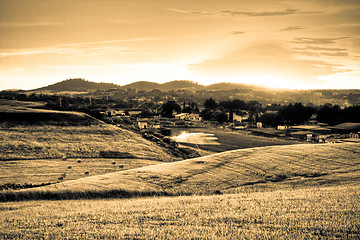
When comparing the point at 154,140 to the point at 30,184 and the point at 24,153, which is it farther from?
the point at 30,184

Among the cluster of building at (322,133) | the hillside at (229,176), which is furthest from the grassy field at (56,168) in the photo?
the cluster of building at (322,133)

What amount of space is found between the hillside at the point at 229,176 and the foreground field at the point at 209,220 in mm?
7732

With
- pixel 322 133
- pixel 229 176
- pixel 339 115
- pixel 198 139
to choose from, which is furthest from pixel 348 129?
pixel 229 176

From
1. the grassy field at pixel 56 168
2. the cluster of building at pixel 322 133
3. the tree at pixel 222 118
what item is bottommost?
the grassy field at pixel 56 168

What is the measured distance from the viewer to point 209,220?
17391 millimetres

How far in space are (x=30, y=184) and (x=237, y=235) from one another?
1229 inches

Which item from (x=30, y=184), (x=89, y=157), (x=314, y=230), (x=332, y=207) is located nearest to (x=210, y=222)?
(x=314, y=230)

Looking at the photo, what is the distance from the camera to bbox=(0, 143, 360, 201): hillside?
3106 cm

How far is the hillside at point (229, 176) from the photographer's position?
31062 mm

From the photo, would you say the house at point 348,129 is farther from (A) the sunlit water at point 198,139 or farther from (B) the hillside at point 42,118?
(B) the hillside at point 42,118

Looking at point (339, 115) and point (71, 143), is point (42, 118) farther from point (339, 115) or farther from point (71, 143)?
point (339, 115)

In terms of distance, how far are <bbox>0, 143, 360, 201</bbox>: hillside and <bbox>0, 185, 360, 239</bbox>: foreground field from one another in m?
7.73

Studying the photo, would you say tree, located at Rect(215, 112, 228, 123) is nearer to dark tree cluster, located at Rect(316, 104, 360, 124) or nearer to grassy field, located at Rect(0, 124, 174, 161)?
dark tree cluster, located at Rect(316, 104, 360, 124)

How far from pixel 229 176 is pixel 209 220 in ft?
63.5
